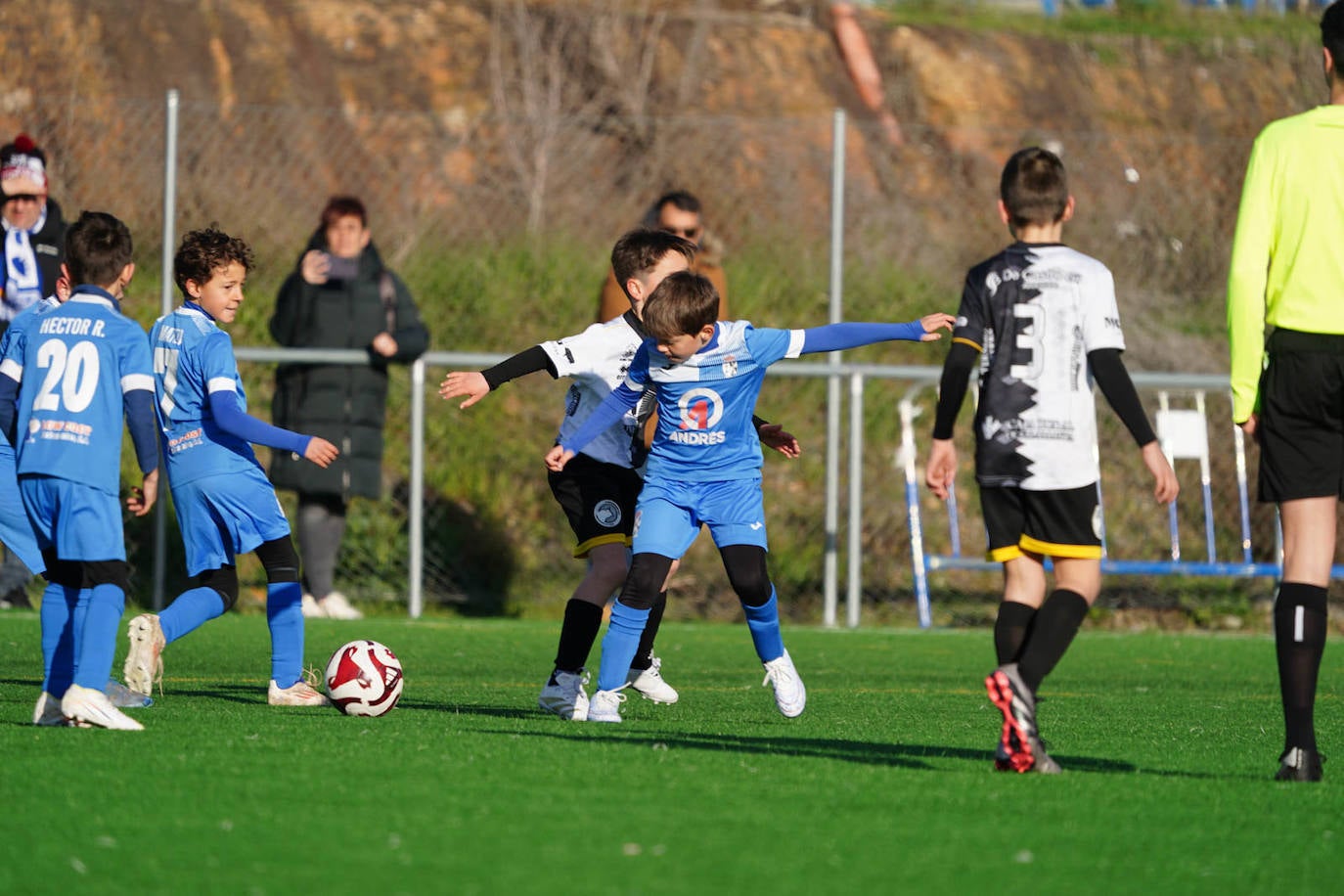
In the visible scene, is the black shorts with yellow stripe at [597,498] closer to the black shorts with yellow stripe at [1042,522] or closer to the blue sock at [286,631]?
the blue sock at [286,631]

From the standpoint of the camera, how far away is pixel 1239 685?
8359mm

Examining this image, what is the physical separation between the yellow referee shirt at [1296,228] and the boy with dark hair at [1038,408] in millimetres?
381

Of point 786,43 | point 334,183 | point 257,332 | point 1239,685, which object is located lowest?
point 1239,685

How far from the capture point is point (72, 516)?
5.54 m

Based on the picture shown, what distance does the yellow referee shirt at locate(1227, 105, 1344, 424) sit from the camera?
16.2 feet

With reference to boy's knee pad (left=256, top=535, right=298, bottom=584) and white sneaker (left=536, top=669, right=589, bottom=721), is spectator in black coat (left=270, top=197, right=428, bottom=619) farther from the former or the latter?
white sneaker (left=536, top=669, right=589, bottom=721)

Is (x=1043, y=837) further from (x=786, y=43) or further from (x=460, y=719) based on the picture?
(x=786, y=43)

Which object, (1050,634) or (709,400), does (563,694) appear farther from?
(1050,634)

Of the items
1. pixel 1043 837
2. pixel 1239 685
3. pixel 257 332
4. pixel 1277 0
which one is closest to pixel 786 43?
pixel 1277 0

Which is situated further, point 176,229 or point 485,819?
point 176,229

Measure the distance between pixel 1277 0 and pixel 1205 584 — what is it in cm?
1423

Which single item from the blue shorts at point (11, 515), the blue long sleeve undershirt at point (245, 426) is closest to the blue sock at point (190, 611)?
the blue shorts at point (11, 515)

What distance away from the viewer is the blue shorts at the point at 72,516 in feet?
18.2

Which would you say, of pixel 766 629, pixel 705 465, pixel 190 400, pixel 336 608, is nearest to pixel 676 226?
pixel 705 465
